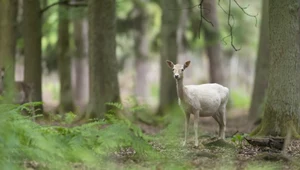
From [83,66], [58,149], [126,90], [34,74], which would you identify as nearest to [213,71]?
[83,66]

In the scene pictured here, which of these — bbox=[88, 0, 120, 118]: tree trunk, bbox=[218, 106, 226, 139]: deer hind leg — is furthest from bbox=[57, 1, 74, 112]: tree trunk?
bbox=[218, 106, 226, 139]: deer hind leg

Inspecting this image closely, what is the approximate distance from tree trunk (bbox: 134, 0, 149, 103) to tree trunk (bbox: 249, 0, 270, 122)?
284 inches

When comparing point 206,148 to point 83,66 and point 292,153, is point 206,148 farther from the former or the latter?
point 83,66

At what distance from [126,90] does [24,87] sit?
3367 cm

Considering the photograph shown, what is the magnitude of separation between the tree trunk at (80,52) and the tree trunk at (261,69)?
733cm

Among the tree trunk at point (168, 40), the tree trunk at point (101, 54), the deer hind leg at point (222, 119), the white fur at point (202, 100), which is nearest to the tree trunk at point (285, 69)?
the deer hind leg at point (222, 119)

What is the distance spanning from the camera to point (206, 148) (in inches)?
387

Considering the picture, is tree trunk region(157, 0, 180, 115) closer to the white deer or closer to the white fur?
the white fur

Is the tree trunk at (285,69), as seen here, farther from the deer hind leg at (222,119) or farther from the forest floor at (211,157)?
the deer hind leg at (222,119)

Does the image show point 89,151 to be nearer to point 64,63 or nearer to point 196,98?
point 196,98

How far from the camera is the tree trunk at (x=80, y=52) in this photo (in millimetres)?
24328

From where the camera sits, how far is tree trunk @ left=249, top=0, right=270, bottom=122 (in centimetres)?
1931

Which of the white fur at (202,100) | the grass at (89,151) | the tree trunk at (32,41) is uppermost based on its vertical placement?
the tree trunk at (32,41)

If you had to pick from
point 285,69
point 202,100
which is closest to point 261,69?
point 285,69
